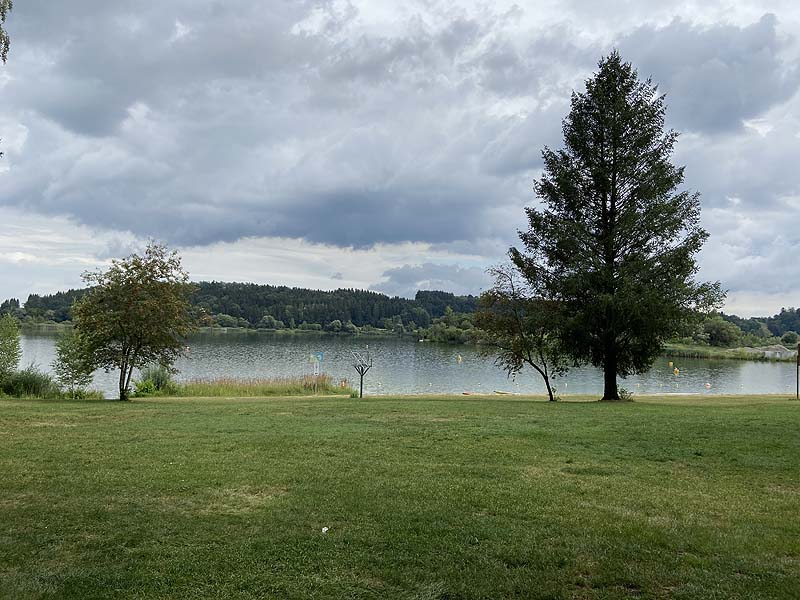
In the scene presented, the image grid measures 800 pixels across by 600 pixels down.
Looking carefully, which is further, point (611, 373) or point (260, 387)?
point (260, 387)

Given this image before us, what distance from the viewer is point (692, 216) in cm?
2355

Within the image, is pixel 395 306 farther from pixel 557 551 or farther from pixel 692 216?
pixel 557 551

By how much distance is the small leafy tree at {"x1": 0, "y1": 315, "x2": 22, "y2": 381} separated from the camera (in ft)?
89.6

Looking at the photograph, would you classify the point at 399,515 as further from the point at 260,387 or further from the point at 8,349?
the point at 8,349

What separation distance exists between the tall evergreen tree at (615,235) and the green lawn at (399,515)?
1174 cm

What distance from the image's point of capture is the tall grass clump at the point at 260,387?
29953 millimetres

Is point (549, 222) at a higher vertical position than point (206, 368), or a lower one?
higher

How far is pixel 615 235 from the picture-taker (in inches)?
930

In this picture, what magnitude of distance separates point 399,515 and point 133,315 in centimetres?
1878

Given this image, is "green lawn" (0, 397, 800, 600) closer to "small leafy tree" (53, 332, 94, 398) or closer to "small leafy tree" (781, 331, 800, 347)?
"small leafy tree" (53, 332, 94, 398)

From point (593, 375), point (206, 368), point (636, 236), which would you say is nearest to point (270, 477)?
point (636, 236)

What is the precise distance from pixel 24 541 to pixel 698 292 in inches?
922

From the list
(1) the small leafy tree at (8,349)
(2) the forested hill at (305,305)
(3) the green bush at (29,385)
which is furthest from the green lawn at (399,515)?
(2) the forested hill at (305,305)

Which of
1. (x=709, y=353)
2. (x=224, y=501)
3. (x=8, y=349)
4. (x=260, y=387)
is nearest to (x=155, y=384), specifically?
(x=260, y=387)
